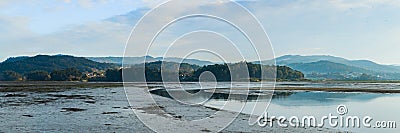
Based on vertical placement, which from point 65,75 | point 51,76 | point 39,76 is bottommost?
point 51,76

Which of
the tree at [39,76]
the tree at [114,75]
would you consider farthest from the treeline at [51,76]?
the tree at [114,75]

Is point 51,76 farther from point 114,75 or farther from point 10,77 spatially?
point 114,75

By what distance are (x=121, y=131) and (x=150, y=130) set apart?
59.7 inches

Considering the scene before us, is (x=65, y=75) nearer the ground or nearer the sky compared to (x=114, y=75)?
nearer the sky

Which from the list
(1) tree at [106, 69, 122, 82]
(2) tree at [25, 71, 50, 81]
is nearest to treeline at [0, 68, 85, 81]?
(2) tree at [25, 71, 50, 81]

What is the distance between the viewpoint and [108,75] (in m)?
154

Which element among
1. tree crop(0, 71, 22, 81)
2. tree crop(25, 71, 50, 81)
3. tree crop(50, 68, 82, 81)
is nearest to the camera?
tree crop(50, 68, 82, 81)

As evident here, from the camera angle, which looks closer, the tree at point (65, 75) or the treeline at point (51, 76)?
the tree at point (65, 75)

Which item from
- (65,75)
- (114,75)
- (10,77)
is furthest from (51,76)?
(114,75)

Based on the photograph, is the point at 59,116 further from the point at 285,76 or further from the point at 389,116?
the point at 285,76

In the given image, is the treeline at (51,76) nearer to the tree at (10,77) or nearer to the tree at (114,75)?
the tree at (10,77)

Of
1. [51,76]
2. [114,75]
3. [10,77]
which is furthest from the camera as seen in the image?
[10,77]

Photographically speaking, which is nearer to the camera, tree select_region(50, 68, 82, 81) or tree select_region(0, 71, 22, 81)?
tree select_region(50, 68, 82, 81)

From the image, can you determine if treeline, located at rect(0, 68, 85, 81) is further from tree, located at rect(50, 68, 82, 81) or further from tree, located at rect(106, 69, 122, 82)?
tree, located at rect(106, 69, 122, 82)
